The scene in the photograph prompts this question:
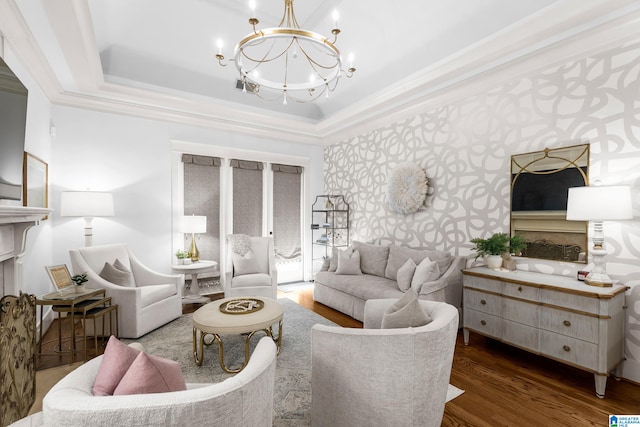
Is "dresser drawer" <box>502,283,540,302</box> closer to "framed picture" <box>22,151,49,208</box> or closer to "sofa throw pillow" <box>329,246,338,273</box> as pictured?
"sofa throw pillow" <box>329,246,338,273</box>

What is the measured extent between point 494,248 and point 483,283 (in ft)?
1.20

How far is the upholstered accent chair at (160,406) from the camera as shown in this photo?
0.85 meters

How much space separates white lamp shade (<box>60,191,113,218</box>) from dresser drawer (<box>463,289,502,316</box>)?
4.27 meters

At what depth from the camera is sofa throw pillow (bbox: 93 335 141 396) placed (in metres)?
1.03

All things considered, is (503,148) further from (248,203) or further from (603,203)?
(248,203)

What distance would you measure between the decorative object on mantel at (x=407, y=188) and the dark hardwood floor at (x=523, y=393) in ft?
6.22

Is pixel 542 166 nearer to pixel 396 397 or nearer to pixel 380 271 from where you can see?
pixel 380 271

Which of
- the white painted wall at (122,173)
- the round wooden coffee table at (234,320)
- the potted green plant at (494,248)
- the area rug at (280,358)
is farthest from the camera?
the white painted wall at (122,173)

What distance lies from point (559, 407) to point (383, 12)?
12.1ft

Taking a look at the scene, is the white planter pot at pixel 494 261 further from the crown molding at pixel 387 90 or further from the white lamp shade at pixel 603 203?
the crown molding at pixel 387 90

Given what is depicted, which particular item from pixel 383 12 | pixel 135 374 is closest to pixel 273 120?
pixel 383 12

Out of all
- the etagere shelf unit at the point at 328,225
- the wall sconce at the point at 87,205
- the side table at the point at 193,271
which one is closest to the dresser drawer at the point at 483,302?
the etagere shelf unit at the point at 328,225

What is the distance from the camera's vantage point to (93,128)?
13.6ft

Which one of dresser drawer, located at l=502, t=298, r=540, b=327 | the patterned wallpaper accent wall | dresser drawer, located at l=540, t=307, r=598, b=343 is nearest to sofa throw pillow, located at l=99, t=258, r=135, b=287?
the patterned wallpaper accent wall
